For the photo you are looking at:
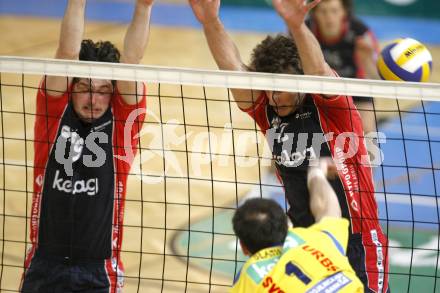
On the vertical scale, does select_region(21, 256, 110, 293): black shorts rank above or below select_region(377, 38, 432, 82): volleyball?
below

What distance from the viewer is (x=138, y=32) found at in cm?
497

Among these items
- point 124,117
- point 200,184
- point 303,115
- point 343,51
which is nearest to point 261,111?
point 303,115

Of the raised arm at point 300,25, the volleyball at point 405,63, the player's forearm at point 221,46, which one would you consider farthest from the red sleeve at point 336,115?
the volleyball at point 405,63

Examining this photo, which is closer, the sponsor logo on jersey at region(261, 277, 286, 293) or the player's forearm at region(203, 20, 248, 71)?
the sponsor logo on jersey at region(261, 277, 286, 293)

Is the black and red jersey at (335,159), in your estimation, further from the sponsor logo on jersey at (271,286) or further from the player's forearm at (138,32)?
the sponsor logo on jersey at (271,286)

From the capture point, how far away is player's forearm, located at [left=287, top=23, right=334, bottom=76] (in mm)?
4559

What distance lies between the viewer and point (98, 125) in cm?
492

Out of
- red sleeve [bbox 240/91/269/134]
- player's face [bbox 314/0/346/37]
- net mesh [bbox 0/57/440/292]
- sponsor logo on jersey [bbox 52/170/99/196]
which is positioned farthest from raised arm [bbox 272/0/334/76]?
player's face [bbox 314/0/346/37]

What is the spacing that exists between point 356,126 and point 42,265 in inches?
76.7

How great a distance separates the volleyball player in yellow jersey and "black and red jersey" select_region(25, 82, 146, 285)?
1.33 m

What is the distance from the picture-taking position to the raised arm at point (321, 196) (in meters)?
4.16

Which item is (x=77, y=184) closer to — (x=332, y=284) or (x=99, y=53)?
(x=99, y=53)

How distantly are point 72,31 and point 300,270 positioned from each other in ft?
6.54

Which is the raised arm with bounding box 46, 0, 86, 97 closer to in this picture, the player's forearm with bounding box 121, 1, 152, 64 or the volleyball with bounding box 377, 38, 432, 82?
the player's forearm with bounding box 121, 1, 152, 64
